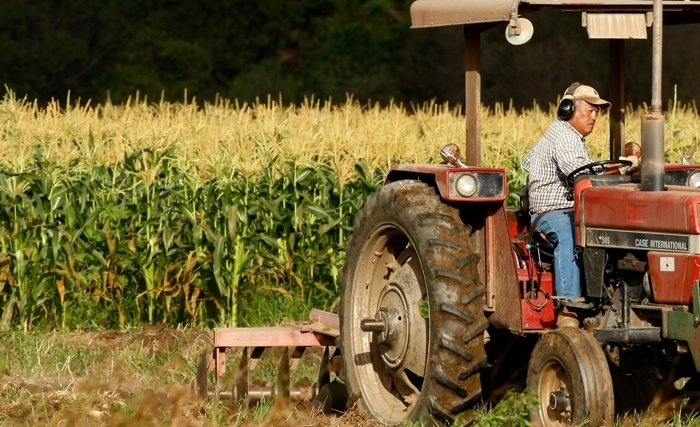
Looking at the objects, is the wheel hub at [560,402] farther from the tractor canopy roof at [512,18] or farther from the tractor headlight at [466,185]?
the tractor canopy roof at [512,18]

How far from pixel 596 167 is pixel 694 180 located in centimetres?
49

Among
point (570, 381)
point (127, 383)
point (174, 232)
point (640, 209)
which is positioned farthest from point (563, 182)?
point (174, 232)

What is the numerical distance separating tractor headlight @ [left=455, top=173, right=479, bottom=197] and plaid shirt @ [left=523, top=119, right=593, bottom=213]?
1.41 ft

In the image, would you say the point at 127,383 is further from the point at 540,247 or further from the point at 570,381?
the point at 570,381

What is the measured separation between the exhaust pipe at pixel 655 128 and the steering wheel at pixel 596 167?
494 millimetres

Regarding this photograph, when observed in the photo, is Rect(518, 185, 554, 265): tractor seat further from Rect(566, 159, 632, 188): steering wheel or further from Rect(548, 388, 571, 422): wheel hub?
Rect(548, 388, 571, 422): wheel hub

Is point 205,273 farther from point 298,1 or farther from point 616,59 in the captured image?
point 298,1

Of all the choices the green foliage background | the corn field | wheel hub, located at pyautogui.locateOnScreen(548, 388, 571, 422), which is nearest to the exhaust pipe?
wheel hub, located at pyautogui.locateOnScreen(548, 388, 571, 422)

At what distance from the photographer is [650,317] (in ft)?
20.0

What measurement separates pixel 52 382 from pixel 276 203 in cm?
308

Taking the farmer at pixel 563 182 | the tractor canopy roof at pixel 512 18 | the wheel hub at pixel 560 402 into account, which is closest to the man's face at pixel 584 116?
the farmer at pixel 563 182

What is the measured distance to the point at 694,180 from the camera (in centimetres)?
684

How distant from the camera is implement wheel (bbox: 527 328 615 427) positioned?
5.80 meters

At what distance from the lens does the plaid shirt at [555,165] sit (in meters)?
6.68
